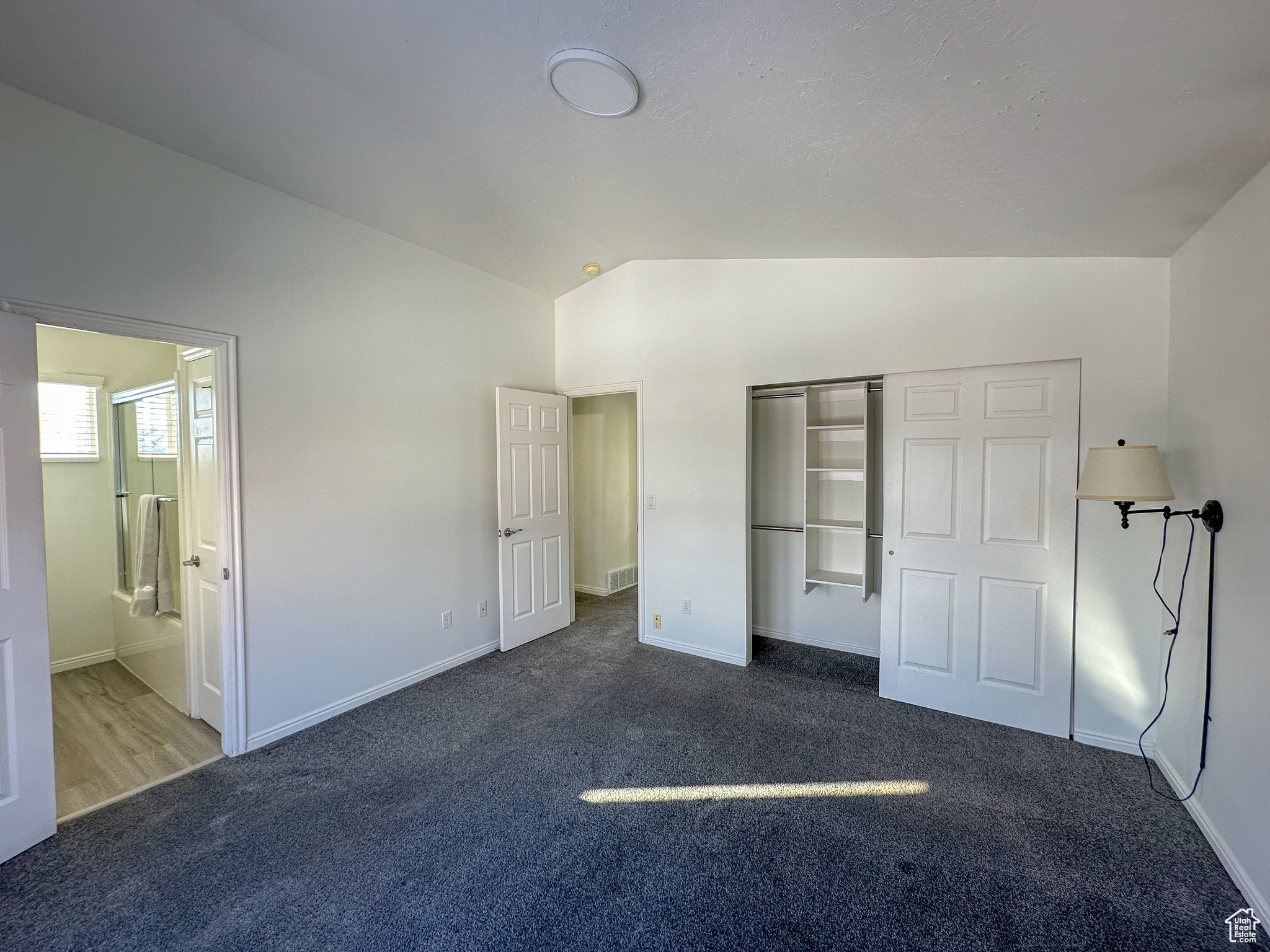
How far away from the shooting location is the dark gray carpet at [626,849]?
1.67 metres

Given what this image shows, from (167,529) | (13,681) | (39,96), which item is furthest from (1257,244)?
(167,529)

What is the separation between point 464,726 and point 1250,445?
359 cm

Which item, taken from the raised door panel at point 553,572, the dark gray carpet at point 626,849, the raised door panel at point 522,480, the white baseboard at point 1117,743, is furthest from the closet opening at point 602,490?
the white baseboard at point 1117,743

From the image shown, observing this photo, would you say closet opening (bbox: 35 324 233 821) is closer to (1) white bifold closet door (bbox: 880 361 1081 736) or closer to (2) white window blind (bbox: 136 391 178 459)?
(2) white window blind (bbox: 136 391 178 459)

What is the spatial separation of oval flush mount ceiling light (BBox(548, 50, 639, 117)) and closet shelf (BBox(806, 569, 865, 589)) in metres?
2.98

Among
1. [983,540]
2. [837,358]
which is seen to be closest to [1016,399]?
[983,540]

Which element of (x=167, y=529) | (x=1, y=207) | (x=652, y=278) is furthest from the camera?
(x=652, y=278)

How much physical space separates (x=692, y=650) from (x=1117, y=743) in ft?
7.86

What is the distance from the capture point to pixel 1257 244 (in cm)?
178

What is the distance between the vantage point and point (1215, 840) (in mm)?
1969

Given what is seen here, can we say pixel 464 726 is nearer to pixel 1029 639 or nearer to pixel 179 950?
pixel 179 950

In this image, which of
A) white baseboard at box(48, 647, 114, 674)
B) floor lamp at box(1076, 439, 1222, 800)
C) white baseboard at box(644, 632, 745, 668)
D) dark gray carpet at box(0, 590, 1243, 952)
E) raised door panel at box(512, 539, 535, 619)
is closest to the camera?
dark gray carpet at box(0, 590, 1243, 952)

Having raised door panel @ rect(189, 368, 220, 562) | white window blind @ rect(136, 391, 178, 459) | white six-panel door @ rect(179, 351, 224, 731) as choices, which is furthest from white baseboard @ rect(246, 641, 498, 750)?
white window blind @ rect(136, 391, 178, 459)

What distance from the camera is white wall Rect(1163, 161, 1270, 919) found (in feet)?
5.72
